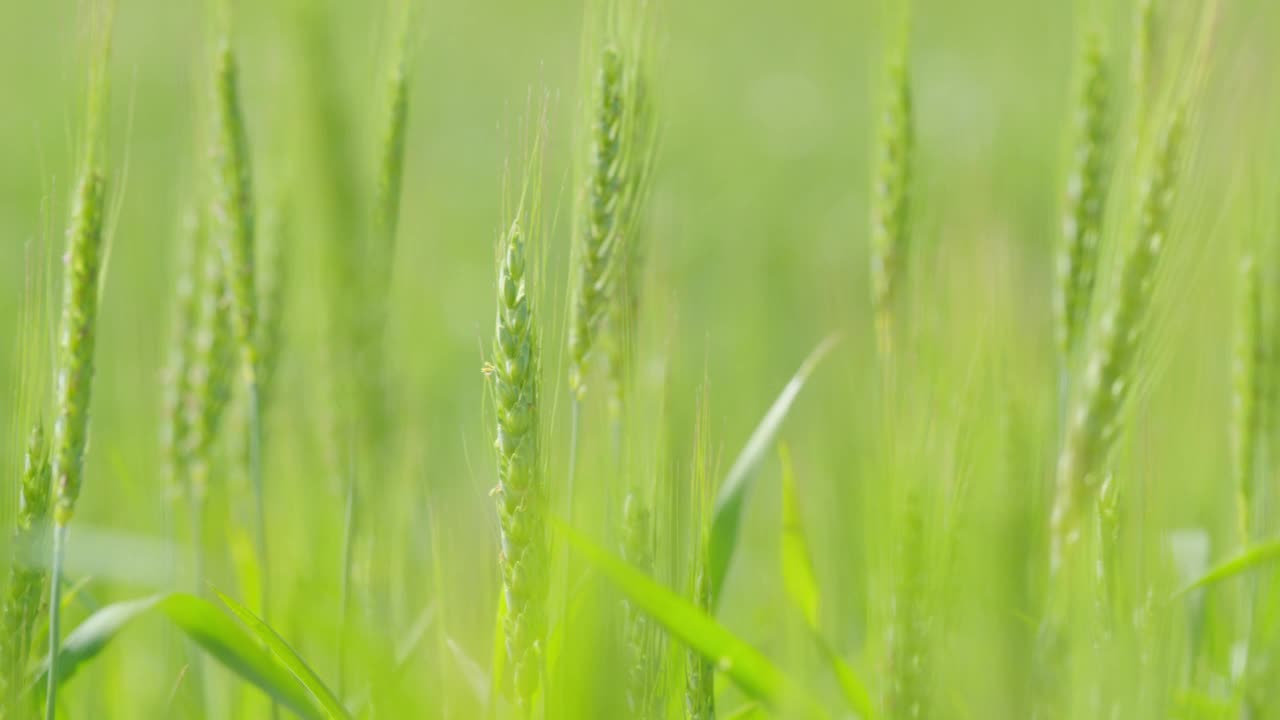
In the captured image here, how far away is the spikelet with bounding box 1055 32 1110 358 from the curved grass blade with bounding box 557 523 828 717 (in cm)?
68

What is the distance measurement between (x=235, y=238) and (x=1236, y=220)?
1367mm

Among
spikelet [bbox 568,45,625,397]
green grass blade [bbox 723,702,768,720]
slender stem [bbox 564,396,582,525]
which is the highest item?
spikelet [bbox 568,45,625,397]

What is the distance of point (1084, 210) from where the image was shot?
5.82 ft

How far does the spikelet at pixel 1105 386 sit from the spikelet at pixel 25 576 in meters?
1.02

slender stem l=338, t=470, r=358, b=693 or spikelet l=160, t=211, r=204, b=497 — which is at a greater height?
spikelet l=160, t=211, r=204, b=497

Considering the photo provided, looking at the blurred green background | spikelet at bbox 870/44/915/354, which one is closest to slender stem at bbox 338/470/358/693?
the blurred green background

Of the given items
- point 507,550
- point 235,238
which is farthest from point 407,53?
point 507,550

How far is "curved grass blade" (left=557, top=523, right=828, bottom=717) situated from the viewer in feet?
3.84

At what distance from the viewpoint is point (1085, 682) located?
54.9 inches

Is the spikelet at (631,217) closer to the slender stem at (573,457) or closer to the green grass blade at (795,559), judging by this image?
the slender stem at (573,457)

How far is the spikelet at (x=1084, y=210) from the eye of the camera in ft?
5.69

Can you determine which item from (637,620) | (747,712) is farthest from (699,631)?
(747,712)

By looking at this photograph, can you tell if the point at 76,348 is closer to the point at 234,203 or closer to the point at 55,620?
the point at 55,620

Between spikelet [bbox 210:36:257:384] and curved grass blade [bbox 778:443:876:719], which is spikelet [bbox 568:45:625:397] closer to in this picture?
curved grass blade [bbox 778:443:876:719]
